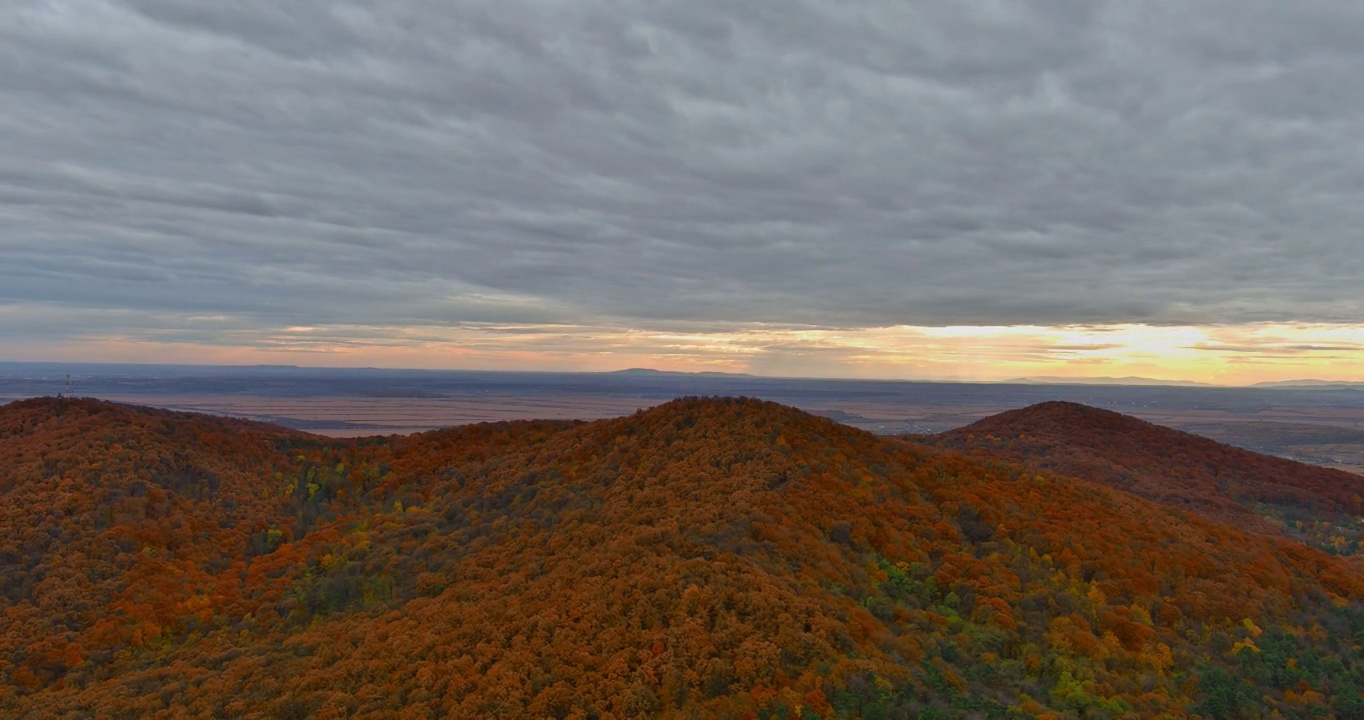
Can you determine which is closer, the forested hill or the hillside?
the forested hill

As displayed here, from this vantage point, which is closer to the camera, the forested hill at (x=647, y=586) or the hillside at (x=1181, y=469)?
the forested hill at (x=647, y=586)

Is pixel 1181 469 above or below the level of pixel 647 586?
below

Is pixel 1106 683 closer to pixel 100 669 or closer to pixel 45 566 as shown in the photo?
pixel 100 669

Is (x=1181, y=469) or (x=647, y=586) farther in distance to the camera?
(x=1181, y=469)

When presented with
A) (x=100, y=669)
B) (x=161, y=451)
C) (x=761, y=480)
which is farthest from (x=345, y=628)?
(x=161, y=451)
